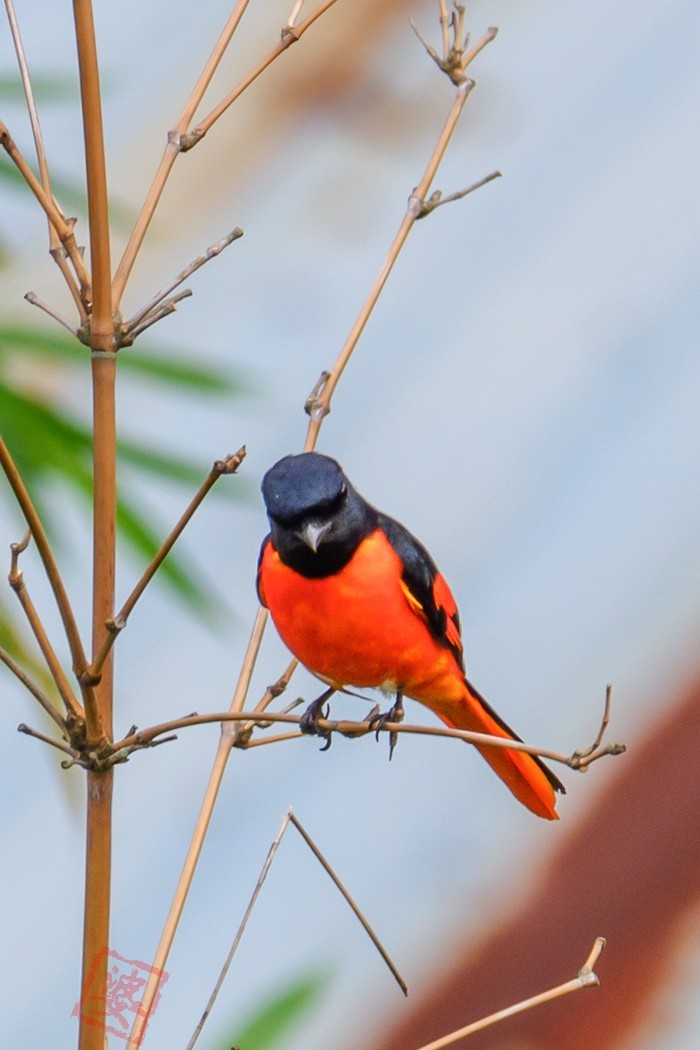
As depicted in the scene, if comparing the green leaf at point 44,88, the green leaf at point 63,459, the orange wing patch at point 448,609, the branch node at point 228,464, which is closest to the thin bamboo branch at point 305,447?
the branch node at point 228,464

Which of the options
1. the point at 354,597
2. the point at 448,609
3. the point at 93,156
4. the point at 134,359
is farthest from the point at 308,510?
the point at 134,359

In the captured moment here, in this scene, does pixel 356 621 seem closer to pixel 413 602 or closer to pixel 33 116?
pixel 413 602

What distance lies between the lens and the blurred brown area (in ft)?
6.02

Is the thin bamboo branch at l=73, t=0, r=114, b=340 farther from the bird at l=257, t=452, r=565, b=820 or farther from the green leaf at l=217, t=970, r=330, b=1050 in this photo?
the green leaf at l=217, t=970, r=330, b=1050

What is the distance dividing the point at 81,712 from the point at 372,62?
5.21 feet

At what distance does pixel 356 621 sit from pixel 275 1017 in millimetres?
460

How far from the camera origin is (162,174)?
79 centimetres

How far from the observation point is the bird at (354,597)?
3.24 ft

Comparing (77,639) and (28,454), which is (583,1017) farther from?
(77,639)

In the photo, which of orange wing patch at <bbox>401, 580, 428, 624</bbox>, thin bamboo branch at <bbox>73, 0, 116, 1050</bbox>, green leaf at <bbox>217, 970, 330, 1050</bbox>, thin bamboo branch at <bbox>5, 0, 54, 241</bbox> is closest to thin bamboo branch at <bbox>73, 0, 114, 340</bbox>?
thin bamboo branch at <bbox>73, 0, 116, 1050</bbox>

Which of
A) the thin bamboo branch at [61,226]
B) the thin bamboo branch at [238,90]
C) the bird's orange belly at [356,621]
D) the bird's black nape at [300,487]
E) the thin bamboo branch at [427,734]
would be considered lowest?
the thin bamboo branch at [427,734]

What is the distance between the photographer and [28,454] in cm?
127

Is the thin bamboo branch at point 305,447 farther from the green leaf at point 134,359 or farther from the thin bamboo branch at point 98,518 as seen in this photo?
the green leaf at point 134,359

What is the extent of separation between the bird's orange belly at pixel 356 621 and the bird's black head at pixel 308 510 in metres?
0.02
